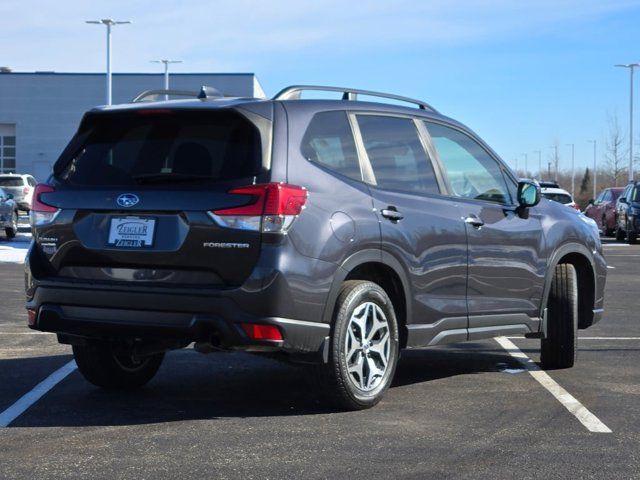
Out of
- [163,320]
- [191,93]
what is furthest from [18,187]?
[163,320]

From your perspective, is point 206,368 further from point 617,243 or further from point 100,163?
point 617,243

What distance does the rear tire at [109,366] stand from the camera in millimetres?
7023

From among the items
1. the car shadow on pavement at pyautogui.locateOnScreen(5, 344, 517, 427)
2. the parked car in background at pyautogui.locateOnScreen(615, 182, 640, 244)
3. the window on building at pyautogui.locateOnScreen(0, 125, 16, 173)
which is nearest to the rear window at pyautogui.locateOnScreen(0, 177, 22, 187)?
the parked car in background at pyautogui.locateOnScreen(615, 182, 640, 244)

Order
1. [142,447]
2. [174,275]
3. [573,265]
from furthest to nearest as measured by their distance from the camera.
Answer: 1. [573,265]
2. [174,275]
3. [142,447]

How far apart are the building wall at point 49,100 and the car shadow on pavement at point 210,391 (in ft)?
204

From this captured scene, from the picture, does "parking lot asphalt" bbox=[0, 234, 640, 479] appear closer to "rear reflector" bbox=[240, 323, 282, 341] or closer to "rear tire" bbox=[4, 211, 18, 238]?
"rear reflector" bbox=[240, 323, 282, 341]

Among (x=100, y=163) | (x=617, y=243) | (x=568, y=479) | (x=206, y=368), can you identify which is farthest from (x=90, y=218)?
(x=617, y=243)

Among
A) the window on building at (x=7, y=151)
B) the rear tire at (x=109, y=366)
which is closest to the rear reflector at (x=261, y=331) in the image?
the rear tire at (x=109, y=366)

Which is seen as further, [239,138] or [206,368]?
[206,368]

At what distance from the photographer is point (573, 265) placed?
862 cm

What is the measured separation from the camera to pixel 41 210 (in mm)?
6426

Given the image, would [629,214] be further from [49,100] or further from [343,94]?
[49,100]

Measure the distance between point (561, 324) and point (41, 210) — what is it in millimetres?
3893

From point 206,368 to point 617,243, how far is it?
24.5 m
